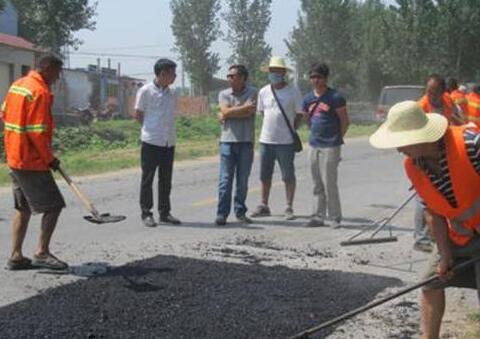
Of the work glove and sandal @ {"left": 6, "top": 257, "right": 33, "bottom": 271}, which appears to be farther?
sandal @ {"left": 6, "top": 257, "right": 33, "bottom": 271}

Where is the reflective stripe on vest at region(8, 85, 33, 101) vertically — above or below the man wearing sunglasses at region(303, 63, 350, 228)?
above

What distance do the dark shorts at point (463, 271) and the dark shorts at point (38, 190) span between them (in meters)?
3.34

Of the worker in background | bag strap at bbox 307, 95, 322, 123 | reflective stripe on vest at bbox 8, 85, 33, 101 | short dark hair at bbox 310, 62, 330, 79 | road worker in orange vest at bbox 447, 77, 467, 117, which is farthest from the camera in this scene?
road worker in orange vest at bbox 447, 77, 467, 117

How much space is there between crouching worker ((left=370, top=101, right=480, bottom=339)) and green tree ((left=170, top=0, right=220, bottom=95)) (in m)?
57.7

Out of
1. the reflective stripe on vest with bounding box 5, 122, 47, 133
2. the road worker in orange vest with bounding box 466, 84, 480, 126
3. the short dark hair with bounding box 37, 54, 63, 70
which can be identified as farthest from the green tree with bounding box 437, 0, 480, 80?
the reflective stripe on vest with bounding box 5, 122, 47, 133

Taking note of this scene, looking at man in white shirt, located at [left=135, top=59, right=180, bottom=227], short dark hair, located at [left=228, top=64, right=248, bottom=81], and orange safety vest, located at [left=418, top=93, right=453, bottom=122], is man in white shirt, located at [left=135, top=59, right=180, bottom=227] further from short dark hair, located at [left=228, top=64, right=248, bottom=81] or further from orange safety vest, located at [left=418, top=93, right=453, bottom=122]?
orange safety vest, located at [left=418, top=93, right=453, bottom=122]

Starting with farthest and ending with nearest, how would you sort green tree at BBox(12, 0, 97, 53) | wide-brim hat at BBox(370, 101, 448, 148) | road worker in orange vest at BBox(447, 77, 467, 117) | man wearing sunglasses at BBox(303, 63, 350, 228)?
1. green tree at BBox(12, 0, 97, 53)
2. road worker in orange vest at BBox(447, 77, 467, 117)
3. man wearing sunglasses at BBox(303, 63, 350, 228)
4. wide-brim hat at BBox(370, 101, 448, 148)

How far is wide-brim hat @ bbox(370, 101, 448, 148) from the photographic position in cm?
402

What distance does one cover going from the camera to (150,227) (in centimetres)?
909

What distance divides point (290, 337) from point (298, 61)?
48679 millimetres

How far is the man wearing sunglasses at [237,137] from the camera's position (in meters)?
9.26

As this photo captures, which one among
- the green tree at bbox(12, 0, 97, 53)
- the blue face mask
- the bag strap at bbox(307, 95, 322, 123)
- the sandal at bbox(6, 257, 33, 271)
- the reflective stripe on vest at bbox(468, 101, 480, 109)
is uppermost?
the green tree at bbox(12, 0, 97, 53)

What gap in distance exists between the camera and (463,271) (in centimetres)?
450

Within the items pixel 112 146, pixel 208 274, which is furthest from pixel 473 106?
pixel 112 146
